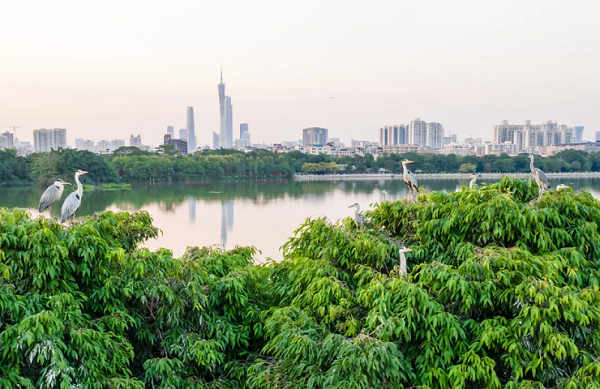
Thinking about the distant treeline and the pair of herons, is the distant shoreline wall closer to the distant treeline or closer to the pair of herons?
the distant treeline

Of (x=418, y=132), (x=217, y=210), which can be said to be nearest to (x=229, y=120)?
(x=418, y=132)

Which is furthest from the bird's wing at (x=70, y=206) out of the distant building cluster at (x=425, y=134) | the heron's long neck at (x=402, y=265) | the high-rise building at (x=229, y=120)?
the high-rise building at (x=229, y=120)

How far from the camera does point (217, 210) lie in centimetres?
1839

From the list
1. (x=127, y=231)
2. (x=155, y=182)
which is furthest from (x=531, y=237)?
(x=155, y=182)

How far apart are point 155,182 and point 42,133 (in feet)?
177

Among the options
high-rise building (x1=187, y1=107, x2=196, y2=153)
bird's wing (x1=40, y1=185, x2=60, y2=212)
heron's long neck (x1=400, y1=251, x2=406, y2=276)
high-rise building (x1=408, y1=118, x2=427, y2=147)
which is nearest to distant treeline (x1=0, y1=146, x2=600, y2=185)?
bird's wing (x1=40, y1=185, x2=60, y2=212)

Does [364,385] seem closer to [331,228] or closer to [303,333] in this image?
[303,333]

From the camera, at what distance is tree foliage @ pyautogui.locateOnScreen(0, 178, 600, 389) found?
2617 millimetres

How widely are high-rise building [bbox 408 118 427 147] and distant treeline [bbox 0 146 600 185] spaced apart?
62.0m

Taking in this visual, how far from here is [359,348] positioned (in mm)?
2564

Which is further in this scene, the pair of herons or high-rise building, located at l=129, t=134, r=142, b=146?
high-rise building, located at l=129, t=134, r=142, b=146

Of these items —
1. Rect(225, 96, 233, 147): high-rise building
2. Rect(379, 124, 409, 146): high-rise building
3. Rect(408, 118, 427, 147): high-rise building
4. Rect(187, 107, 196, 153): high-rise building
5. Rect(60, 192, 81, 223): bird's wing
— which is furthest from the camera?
Rect(187, 107, 196, 153): high-rise building

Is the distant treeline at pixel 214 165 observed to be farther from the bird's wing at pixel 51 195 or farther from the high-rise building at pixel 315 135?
the high-rise building at pixel 315 135

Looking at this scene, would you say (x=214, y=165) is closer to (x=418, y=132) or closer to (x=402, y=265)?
(x=402, y=265)
